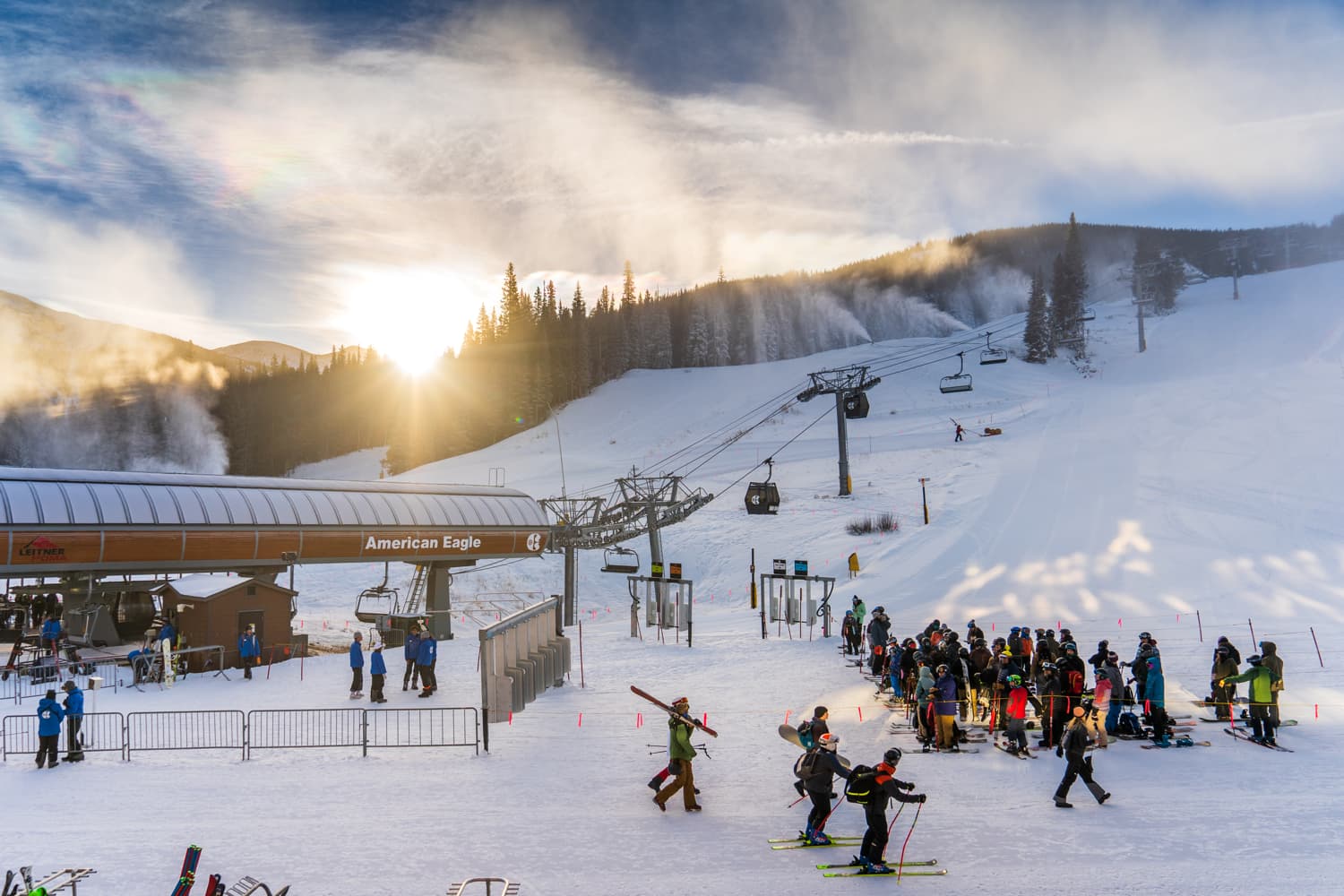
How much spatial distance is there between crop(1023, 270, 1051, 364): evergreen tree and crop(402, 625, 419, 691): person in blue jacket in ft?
258

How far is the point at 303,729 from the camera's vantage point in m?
16.6

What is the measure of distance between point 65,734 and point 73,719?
5.62ft

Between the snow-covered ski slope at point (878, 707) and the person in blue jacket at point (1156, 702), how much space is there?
48 centimetres

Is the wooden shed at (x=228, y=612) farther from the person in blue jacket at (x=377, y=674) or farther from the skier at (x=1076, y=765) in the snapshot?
the skier at (x=1076, y=765)

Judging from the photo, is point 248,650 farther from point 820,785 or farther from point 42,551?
point 820,785

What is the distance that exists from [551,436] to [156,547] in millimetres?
58778

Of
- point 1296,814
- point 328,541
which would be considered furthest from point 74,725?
point 1296,814

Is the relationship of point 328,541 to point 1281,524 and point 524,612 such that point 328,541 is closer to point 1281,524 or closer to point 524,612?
point 524,612

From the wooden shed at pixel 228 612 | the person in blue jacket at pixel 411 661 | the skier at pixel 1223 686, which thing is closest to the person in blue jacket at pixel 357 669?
the person in blue jacket at pixel 411 661

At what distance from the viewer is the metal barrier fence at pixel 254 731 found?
15172 millimetres

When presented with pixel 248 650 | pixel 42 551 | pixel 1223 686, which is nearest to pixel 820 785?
pixel 1223 686

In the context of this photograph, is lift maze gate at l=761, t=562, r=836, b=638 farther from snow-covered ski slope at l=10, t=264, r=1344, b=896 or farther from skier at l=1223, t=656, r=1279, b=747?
skier at l=1223, t=656, r=1279, b=747

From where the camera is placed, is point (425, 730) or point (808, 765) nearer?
point (808, 765)

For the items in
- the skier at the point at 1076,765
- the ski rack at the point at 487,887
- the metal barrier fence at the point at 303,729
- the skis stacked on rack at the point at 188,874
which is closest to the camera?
the skis stacked on rack at the point at 188,874
